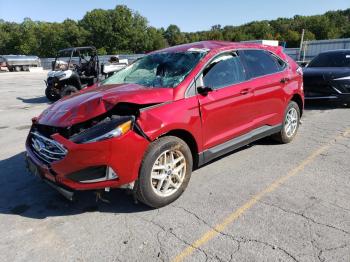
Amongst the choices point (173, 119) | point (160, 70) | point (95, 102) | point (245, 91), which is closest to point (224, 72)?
point (245, 91)

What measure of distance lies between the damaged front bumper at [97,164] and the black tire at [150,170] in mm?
72

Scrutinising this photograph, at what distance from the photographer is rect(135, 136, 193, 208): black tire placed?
3520mm

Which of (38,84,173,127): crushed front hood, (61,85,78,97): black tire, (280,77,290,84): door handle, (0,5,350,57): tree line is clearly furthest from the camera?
(0,5,350,57): tree line

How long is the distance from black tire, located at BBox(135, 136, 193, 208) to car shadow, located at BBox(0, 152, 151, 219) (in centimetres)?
17

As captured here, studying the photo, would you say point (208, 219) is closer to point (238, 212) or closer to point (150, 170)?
point (238, 212)

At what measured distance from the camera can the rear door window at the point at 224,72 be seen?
436 cm

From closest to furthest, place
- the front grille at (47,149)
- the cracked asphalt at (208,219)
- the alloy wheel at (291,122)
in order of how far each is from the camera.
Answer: the cracked asphalt at (208,219) → the front grille at (47,149) → the alloy wheel at (291,122)

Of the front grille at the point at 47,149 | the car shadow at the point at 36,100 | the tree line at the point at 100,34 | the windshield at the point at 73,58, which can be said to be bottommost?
the car shadow at the point at 36,100

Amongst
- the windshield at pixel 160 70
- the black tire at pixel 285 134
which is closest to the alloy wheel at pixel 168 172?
the windshield at pixel 160 70

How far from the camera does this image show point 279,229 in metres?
3.28

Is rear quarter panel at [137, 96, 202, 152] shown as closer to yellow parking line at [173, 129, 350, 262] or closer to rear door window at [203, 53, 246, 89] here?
rear door window at [203, 53, 246, 89]

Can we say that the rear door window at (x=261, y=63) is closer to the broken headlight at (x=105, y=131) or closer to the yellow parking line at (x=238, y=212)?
the yellow parking line at (x=238, y=212)

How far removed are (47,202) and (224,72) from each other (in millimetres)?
2619

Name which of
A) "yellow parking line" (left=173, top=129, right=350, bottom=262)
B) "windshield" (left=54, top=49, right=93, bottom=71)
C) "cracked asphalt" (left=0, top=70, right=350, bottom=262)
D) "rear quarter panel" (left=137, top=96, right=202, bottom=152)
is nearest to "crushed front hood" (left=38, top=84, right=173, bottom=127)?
"rear quarter panel" (left=137, top=96, right=202, bottom=152)
